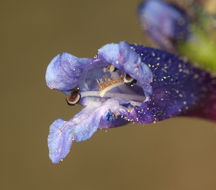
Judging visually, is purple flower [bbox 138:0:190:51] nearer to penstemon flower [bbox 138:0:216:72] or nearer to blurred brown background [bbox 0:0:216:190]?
penstemon flower [bbox 138:0:216:72]

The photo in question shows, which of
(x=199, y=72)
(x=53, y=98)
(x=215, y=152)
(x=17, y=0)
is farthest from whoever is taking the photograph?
(x=17, y=0)

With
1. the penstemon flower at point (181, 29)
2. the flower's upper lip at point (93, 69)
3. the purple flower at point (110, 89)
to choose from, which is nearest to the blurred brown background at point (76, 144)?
the penstemon flower at point (181, 29)

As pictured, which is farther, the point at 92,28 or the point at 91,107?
the point at 92,28

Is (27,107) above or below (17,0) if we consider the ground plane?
below

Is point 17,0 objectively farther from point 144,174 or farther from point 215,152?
point 215,152

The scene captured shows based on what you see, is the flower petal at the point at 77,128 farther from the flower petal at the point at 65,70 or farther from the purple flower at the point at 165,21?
the purple flower at the point at 165,21

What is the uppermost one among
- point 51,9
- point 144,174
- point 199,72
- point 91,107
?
point 51,9

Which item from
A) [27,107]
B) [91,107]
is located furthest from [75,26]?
[91,107]
